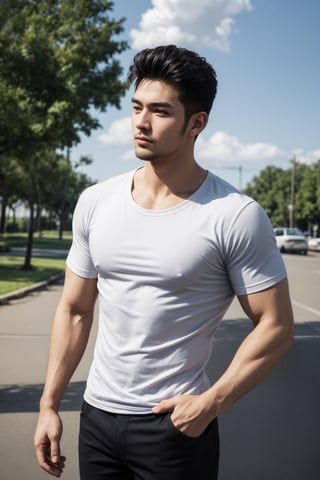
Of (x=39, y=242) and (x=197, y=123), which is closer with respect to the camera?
(x=197, y=123)

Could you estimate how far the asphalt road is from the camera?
175 inches

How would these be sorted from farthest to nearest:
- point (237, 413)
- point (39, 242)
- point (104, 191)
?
1. point (39, 242)
2. point (237, 413)
3. point (104, 191)

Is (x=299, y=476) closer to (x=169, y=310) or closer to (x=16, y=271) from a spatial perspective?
(x=169, y=310)

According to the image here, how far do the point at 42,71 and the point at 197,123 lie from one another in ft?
59.0

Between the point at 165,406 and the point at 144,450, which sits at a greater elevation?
the point at 165,406

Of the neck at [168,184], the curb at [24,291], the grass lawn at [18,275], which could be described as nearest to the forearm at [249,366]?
the neck at [168,184]

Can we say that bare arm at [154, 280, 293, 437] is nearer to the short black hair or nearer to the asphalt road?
the short black hair

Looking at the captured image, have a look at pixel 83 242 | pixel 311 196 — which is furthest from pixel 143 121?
pixel 311 196

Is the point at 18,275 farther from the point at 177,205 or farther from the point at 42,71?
the point at 177,205

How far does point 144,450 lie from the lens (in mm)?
1964

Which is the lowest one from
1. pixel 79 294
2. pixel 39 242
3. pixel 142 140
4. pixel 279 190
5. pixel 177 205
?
pixel 39 242

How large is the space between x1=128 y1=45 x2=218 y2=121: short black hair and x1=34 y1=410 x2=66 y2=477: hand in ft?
3.37

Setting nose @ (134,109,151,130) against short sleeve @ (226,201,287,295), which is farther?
nose @ (134,109,151,130)

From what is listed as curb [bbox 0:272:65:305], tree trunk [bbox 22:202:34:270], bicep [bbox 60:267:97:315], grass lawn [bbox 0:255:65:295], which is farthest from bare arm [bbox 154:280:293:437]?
tree trunk [bbox 22:202:34:270]
